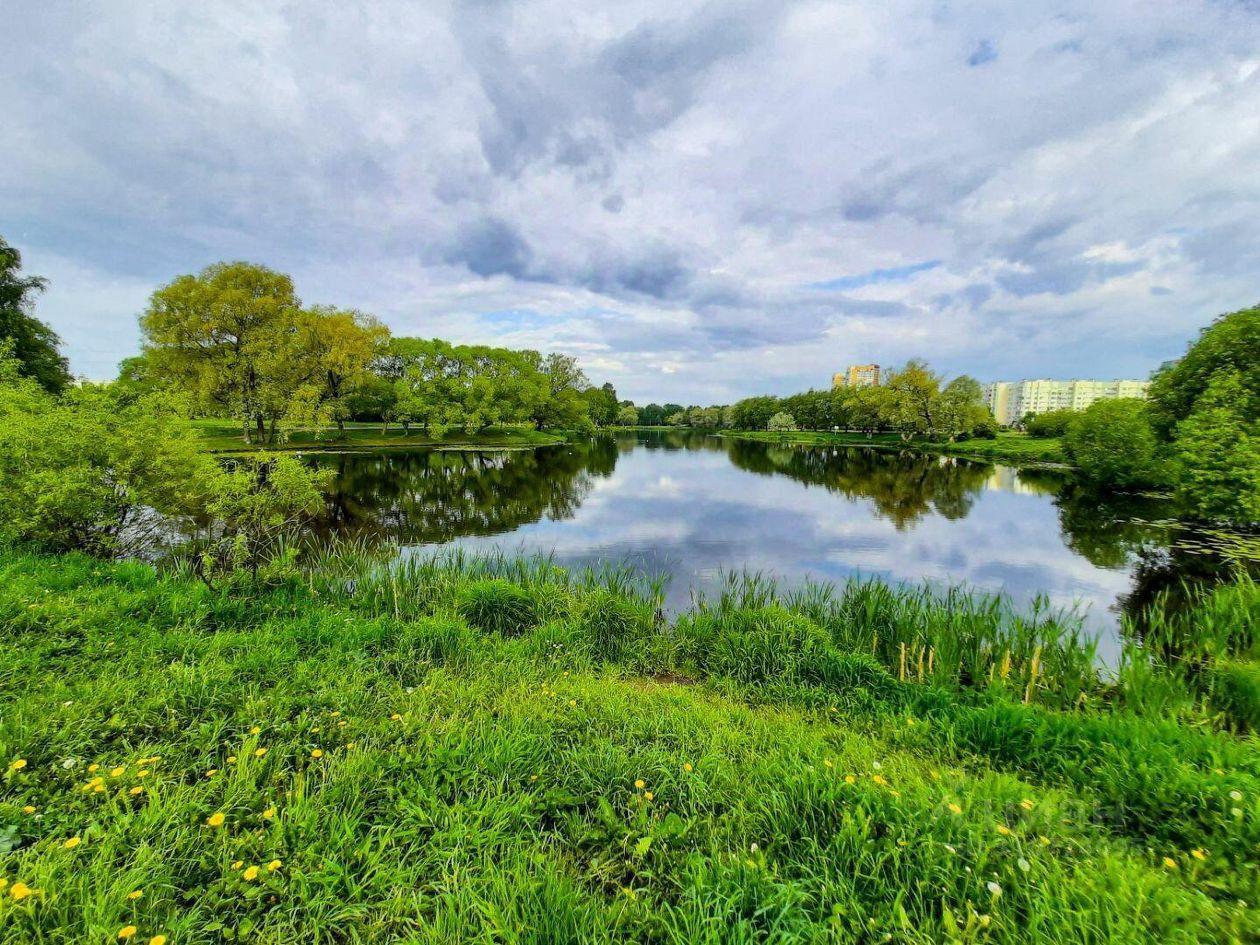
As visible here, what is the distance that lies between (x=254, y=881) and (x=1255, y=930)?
17.6 ft

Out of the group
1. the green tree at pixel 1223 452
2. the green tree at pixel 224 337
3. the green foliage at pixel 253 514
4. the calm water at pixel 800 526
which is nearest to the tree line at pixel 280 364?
the green tree at pixel 224 337

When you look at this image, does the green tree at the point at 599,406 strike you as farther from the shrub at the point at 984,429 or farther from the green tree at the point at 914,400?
the shrub at the point at 984,429

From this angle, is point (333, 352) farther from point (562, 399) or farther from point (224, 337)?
point (562, 399)

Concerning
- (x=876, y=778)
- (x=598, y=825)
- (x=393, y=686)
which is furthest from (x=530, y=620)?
(x=876, y=778)

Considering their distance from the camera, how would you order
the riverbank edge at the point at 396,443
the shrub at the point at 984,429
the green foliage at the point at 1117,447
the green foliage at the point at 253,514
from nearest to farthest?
the green foliage at the point at 253,514, the green foliage at the point at 1117,447, the riverbank edge at the point at 396,443, the shrub at the point at 984,429

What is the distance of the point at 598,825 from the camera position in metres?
3.34

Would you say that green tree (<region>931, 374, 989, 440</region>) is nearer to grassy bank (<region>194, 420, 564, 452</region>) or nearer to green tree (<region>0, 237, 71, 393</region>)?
grassy bank (<region>194, 420, 564, 452</region>)

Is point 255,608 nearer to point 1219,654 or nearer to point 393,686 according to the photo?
point 393,686

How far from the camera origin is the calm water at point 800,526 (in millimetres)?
13797

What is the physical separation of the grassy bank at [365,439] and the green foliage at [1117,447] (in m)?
53.7

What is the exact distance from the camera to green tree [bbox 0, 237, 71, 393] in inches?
1087

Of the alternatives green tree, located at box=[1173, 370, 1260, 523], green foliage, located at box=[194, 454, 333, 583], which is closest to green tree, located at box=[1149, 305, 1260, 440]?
green tree, located at box=[1173, 370, 1260, 523]

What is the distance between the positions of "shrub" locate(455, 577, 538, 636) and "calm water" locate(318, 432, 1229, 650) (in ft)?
11.7

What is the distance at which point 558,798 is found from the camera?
3.49 m
